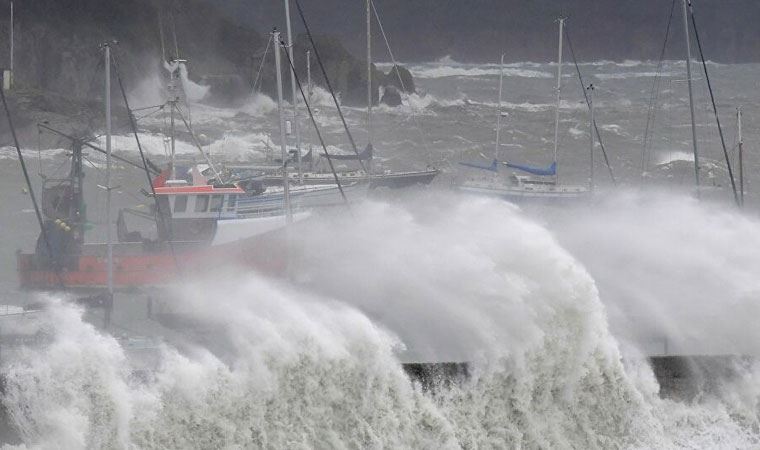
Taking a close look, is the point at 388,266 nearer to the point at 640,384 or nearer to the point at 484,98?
the point at 640,384

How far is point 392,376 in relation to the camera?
13789 millimetres

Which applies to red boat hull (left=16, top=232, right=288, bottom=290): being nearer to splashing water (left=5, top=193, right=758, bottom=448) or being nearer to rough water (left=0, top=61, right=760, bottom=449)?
rough water (left=0, top=61, right=760, bottom=449)

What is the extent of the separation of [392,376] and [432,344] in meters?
1.88

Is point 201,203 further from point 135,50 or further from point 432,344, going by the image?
point 135,50

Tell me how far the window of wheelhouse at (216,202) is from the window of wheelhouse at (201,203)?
12cm

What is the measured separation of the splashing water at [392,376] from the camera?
12.6m

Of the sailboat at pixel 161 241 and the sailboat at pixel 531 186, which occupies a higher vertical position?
the sailboat at pixel 161 241

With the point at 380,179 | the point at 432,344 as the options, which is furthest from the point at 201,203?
the point at 380,179

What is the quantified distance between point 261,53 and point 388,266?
3913cm

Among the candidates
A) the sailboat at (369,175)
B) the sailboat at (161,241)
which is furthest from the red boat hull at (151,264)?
the sailboat at (369,175)

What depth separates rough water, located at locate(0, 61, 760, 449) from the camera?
42.1ft

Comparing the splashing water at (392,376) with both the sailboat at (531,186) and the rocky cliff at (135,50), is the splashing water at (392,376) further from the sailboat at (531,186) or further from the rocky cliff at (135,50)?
the rocky cliff at (135,50)

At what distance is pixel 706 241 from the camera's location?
1902cm

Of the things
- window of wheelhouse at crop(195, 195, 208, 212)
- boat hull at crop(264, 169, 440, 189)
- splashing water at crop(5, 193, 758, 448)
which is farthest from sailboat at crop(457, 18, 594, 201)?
splashing water at crop(5, 193, 758, 448)
